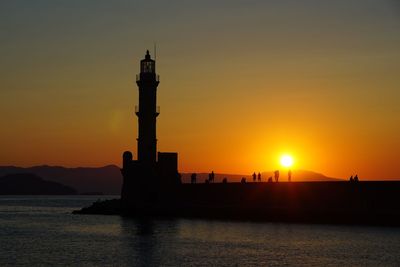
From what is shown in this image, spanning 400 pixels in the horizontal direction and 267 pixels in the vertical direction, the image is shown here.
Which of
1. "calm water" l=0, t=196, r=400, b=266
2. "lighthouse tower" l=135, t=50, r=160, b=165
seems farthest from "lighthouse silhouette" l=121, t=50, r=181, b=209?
"calm water" l=0, t=196, r=400, b=266

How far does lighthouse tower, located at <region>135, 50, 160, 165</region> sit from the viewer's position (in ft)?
276

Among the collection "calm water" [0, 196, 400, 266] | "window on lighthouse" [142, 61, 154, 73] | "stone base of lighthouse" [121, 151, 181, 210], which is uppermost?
"window on lighthouse" [142, 61, 154, 73]

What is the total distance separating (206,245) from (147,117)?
109ft

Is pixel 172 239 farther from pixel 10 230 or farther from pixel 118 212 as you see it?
pixel 118 212

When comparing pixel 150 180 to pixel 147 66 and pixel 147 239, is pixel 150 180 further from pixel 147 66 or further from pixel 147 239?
pixel 147 239

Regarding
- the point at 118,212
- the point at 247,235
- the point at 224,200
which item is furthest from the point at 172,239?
the point at 118,212

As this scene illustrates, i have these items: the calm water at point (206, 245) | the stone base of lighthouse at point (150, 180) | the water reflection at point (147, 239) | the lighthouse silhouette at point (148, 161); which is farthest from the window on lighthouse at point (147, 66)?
the calm water at point (206, 245)

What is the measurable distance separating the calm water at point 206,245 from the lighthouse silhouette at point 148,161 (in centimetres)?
1575

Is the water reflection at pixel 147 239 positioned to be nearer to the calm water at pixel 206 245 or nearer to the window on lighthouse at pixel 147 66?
the calm water at pixel 206 245

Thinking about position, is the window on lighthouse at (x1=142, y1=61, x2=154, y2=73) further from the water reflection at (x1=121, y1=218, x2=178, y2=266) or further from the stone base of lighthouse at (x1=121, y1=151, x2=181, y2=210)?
the water reflection at (x1=121, y1=218, x2=178, y2=266)

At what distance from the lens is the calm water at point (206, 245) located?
44.2 metres

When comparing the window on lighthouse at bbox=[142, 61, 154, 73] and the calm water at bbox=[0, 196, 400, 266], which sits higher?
the window on lighthouse at bbox=[142, 61, 154, 73]

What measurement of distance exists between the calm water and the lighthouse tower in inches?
631

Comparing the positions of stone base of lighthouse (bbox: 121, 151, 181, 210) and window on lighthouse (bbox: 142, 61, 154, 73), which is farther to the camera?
window on lighthouse (bbox: 142, 61, 154, 73)
